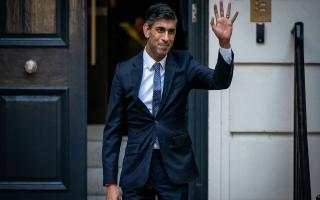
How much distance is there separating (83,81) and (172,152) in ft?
7.67

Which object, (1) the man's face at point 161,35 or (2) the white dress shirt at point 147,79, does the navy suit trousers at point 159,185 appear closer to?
(2) the white dress shirt at point 147,79

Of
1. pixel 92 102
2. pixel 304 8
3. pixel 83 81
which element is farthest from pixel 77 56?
pixel 92 102

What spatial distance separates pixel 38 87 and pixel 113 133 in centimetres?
221

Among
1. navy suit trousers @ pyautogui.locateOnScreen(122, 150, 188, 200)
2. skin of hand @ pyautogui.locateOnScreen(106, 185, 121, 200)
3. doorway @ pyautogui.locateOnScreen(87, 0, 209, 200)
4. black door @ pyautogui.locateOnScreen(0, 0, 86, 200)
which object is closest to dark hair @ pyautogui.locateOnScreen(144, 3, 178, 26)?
navy suit trousers @ pyautogui.locateOnScreen(122, 150, 188, 200)

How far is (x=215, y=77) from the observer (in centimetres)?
381

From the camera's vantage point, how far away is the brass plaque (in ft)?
19.1

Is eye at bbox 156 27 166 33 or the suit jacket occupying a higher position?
eye at bbox 156 27 166 33

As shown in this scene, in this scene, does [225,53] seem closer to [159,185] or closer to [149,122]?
[149,122]

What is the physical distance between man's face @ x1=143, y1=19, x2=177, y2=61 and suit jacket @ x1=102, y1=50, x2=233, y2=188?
0.44ft

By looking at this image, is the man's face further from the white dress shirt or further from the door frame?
the door frame

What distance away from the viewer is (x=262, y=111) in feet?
19.3

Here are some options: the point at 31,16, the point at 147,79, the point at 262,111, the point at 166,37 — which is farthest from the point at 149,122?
the point at 31,16

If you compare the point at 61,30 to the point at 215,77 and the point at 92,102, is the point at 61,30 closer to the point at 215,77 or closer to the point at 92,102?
the point at 215,77

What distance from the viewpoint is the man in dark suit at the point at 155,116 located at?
12.7 ft
